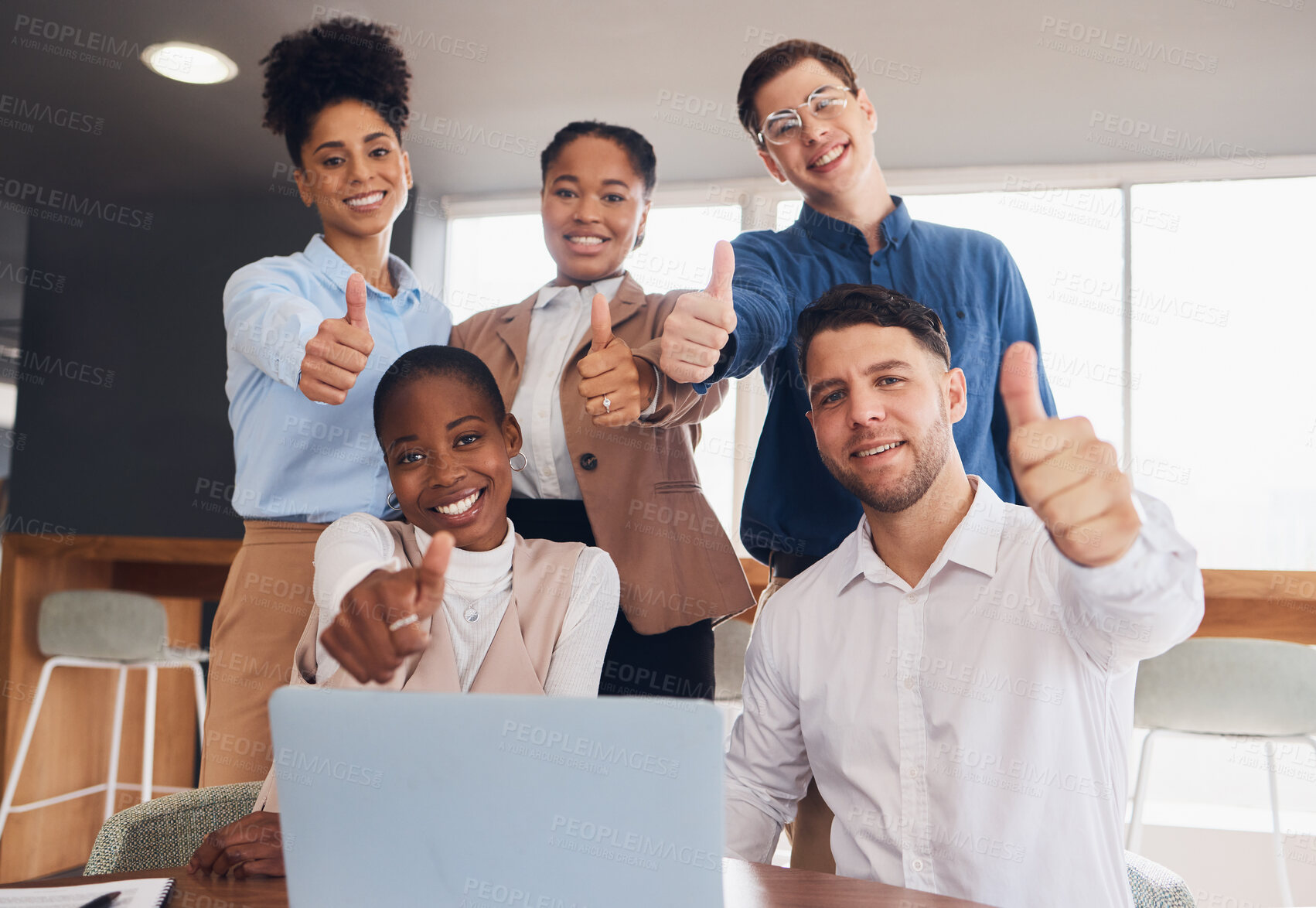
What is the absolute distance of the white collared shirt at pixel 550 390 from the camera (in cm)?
163

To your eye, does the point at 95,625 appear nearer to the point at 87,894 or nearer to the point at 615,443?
the point at 615,443

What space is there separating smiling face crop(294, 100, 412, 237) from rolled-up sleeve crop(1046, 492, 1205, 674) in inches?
56.8

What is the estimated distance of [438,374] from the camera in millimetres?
1455

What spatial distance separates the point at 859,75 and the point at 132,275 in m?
2.47

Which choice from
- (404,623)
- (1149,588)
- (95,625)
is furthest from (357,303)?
(95,625)

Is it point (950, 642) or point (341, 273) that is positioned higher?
point (341, 273)

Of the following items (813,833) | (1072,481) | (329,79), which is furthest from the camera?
(329,79)

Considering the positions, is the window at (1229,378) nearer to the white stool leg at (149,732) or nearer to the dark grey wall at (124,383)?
the dark grey wall at (124,383)

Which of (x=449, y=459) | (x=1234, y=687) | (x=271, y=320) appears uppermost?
(x=271, y=320)

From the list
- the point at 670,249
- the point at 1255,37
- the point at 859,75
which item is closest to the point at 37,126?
the point at 670,249

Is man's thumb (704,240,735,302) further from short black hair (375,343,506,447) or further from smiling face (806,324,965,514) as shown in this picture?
short black hair (375,343,506,447)

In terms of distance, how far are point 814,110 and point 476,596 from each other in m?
1.08

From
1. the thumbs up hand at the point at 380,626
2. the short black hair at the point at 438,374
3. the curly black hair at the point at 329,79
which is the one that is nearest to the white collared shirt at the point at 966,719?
the thumbs up hand at the point at 380,626

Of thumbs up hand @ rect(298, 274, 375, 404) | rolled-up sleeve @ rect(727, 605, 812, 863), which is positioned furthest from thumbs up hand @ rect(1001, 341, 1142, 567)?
thumbs up hand @ rect(298, 274, 375, 404)
